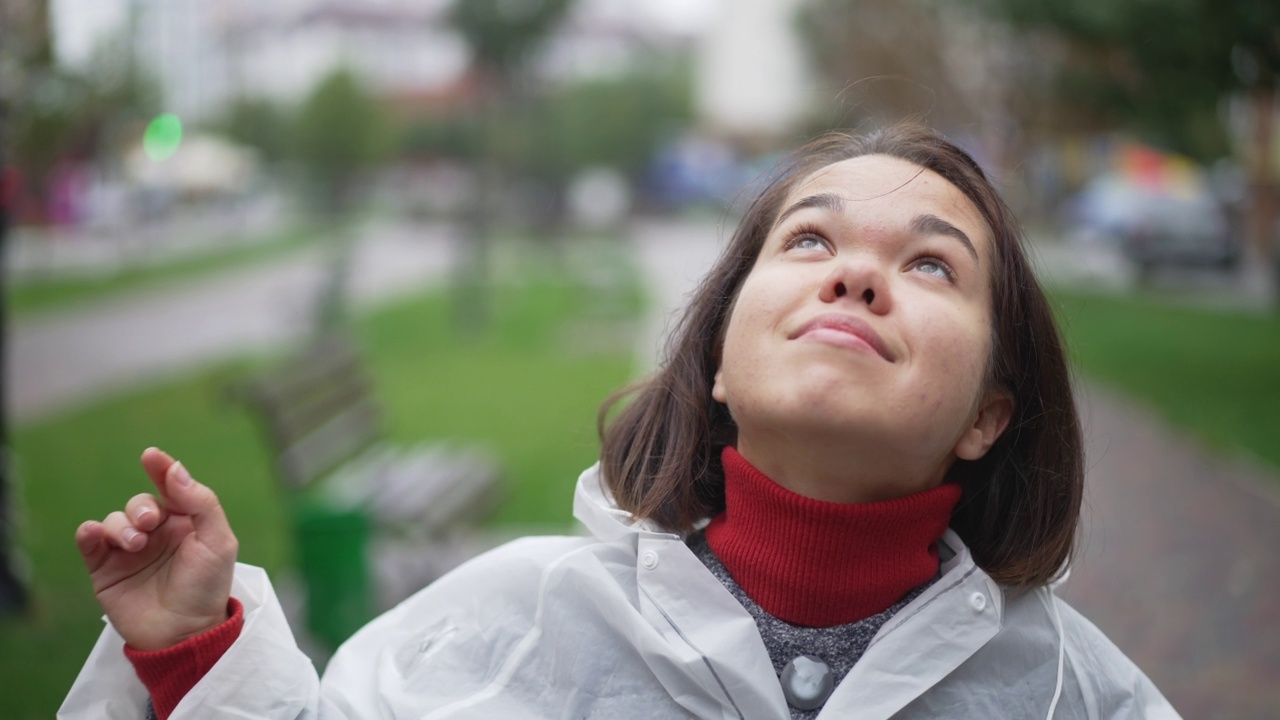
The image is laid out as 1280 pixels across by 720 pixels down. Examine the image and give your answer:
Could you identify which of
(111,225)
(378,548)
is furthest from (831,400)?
(111,225)

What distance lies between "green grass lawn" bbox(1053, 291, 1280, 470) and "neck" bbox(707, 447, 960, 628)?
180 inches

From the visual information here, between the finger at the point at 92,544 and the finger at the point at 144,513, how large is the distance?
4 cm

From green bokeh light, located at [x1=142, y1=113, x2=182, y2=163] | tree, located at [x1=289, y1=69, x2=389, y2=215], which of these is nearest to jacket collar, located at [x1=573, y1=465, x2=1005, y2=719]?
green bokeh light, located at [x1=142, y1=113, x2=182, y2=163]

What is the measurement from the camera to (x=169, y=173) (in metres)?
47.8

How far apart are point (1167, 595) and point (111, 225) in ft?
119

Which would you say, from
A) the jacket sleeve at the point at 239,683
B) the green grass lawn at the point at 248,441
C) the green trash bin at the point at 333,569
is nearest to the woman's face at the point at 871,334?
the green grass lawn at the point at 248,441

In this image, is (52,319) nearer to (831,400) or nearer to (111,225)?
(831,400)

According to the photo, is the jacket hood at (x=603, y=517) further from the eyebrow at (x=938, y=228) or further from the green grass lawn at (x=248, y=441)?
the eyebrow at (x=938, y=228)

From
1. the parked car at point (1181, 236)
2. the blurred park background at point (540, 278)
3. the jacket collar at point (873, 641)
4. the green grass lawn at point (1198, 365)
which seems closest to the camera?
the jacket collar at point (873, 641)

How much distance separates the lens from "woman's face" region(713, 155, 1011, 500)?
1925mm

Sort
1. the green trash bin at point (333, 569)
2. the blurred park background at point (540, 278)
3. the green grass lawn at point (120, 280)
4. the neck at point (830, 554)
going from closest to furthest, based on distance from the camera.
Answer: the neck at point (830, 554)
the green trash bin at point (333, 569)
the blurred park background at point (540, 278)
the green grass lawn at point (120, 280)

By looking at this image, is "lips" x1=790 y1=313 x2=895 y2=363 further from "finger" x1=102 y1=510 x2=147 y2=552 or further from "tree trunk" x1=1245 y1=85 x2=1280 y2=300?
"tree trunk" x1=1245 y1=85 x2=1280 y2=300

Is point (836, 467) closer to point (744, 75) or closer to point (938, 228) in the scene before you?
point (938, 228)

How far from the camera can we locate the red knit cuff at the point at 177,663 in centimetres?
186
